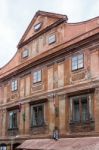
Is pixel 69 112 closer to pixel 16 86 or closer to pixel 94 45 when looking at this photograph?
pixel 94 45

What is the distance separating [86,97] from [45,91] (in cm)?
415

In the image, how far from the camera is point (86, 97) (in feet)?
61.1

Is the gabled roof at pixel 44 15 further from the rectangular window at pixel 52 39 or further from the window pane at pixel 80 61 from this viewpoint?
the window pane at pixel 80 61

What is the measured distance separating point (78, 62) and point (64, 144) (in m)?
4.68

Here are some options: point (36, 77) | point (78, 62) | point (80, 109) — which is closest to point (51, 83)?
point (36, 77)

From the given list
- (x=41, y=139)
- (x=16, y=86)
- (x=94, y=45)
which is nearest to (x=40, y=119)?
(x=41, y=139)

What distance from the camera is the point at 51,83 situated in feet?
Answer: 71.1

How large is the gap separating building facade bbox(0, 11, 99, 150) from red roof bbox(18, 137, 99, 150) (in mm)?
454

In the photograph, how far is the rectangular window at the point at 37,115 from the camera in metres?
22.0

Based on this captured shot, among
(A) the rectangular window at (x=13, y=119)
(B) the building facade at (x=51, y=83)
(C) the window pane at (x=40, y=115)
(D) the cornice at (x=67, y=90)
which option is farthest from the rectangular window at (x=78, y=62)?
(A) the rectangular window at (x=13, y=119)

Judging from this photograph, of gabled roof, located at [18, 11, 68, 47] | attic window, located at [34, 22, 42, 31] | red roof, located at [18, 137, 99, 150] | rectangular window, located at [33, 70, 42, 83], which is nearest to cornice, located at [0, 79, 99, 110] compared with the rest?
rectangular window, located at [33, 70, 42, 83]

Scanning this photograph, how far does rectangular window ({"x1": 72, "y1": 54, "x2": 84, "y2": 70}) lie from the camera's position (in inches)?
764

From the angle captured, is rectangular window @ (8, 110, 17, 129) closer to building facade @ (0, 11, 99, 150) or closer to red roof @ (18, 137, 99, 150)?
building facade @ (0, 11, 99, 150)

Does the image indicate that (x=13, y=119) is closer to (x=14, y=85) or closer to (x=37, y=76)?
(x=14, y=85)
